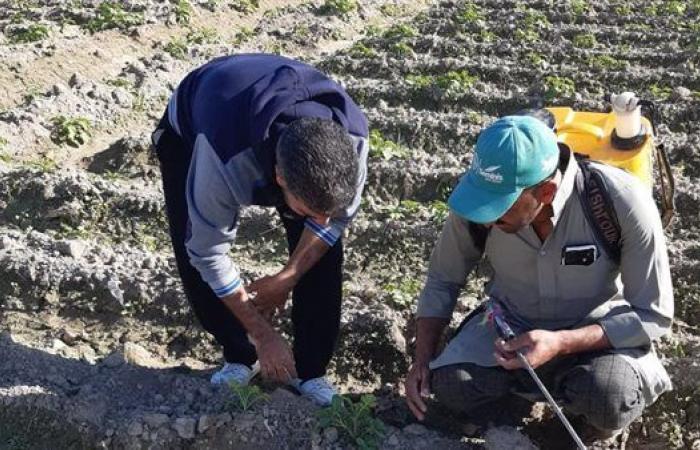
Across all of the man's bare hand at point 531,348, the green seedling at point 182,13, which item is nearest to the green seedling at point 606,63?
the green seedling at point 182,13

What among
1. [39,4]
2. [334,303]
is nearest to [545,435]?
[334,303]

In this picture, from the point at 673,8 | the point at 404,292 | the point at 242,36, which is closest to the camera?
the point at 404,292

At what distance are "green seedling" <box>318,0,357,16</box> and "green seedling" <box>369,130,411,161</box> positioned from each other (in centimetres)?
332

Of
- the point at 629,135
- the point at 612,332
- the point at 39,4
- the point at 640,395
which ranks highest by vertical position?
the point at 629,135

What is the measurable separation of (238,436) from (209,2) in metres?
6.19

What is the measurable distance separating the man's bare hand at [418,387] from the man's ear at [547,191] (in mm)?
782

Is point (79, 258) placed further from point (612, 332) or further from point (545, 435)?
point (612, 332)

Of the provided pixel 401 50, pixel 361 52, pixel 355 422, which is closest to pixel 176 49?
pixel 361 52

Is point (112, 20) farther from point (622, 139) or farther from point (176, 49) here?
point (622, 139)

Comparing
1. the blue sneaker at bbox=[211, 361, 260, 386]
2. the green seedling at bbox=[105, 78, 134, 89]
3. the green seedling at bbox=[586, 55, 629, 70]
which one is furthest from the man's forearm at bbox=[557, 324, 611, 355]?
the green seedling at bbox=[105, 78, 134, 89]

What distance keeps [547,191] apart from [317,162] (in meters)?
0.74

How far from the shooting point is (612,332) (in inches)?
114

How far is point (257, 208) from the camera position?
4941 mm

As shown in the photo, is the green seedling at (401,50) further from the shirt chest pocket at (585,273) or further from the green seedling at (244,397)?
the shirt chest pocket at (585,273)
